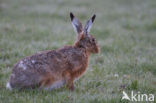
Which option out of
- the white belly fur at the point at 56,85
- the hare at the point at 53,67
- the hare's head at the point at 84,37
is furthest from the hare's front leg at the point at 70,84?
the hare's head at the point at 84,37

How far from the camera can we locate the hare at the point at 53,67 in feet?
17.8

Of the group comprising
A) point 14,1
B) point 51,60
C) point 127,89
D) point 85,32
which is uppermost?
point 14,1

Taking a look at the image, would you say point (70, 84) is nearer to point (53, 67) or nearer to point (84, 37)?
point (53, 67)

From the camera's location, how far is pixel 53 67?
5668 mm

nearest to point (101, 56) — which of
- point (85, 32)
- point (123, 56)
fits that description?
point (123, 56)

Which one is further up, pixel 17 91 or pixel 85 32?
pixel 85 32

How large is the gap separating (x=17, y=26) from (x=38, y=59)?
5238 millimetres

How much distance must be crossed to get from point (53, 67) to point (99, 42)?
4117 mm

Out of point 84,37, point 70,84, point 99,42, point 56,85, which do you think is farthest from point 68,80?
point 99,42

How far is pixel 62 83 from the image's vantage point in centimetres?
586

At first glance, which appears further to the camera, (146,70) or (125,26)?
(125,26)

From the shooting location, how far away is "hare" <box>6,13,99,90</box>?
17.8ft

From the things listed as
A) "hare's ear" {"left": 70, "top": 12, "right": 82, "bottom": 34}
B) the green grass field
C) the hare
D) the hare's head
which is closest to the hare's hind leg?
the hare

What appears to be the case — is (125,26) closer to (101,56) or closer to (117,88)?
(101,56)
